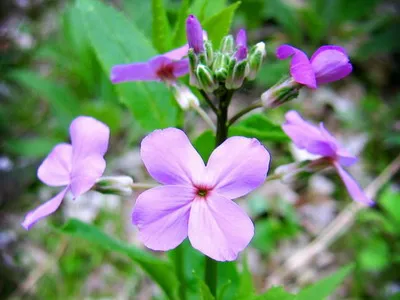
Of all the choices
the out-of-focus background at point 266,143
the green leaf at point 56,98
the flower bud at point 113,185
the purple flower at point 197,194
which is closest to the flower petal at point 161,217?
the purple flower at point 197,194

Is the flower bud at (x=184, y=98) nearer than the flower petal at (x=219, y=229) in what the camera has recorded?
No

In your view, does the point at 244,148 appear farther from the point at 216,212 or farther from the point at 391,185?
the point at 391,185

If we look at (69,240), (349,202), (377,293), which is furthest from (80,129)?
(349,202)

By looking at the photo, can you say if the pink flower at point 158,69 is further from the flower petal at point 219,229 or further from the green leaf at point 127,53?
the flower petal at point 219,229

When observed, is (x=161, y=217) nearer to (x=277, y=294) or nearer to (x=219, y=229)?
(x=219, y=229)

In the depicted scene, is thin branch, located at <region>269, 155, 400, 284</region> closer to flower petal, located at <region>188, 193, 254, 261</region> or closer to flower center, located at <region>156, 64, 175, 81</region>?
flower center, located at <region>156, 64, 175, 81</region>

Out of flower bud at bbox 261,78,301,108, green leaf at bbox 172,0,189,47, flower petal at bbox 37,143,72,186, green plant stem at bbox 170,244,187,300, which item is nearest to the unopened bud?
flower bud at bbox 261,78,301,108
